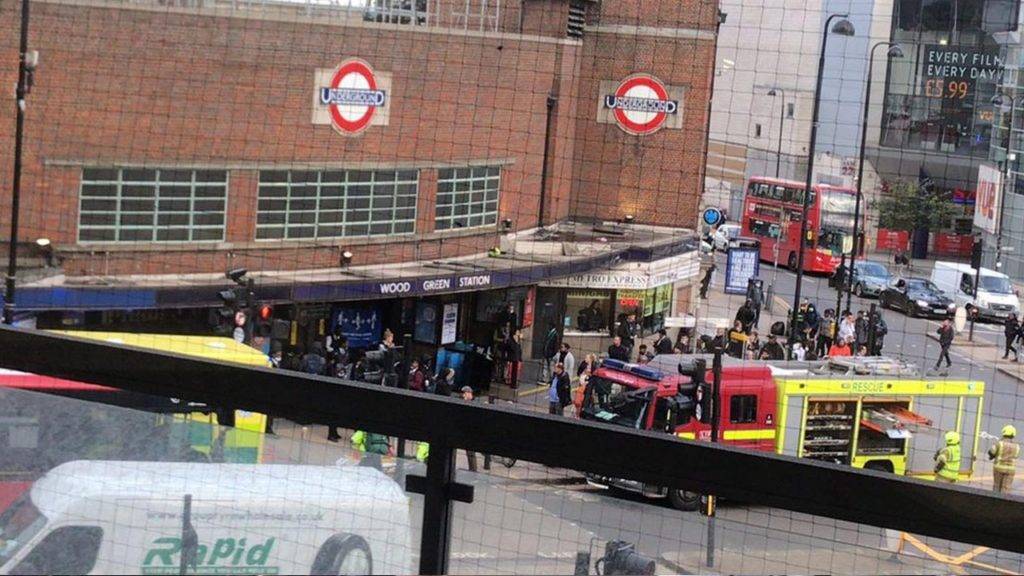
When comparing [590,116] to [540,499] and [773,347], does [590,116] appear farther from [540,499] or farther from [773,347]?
[773,347]

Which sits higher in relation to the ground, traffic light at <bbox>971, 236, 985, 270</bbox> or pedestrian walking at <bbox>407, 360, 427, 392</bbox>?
traffic light at <bbox>971, 236, 985, 270</bbox>

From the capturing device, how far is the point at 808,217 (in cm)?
315

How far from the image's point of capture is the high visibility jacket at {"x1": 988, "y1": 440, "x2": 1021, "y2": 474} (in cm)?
465

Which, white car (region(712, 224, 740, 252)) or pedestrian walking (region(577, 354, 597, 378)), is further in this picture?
pedestrian walking (region(577, 354, 597, 378))

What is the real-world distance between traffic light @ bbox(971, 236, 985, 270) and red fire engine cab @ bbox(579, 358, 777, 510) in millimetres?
1881

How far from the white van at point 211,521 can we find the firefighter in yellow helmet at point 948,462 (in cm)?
211

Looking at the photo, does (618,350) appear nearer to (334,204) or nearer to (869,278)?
(869,278)

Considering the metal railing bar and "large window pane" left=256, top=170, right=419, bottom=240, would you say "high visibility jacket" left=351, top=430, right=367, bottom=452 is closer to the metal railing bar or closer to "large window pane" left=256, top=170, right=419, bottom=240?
the metal railing bar

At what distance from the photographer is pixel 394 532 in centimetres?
182

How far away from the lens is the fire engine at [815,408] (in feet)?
18.1

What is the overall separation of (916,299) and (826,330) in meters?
0.90

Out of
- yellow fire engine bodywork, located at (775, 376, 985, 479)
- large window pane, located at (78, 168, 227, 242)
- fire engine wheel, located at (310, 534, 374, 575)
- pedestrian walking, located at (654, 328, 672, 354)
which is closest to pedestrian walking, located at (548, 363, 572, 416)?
pedestrian walking, located at (654, 328, 672, 354)

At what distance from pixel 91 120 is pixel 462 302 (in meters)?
1.66

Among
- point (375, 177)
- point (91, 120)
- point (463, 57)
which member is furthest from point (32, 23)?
point (463, 57)
